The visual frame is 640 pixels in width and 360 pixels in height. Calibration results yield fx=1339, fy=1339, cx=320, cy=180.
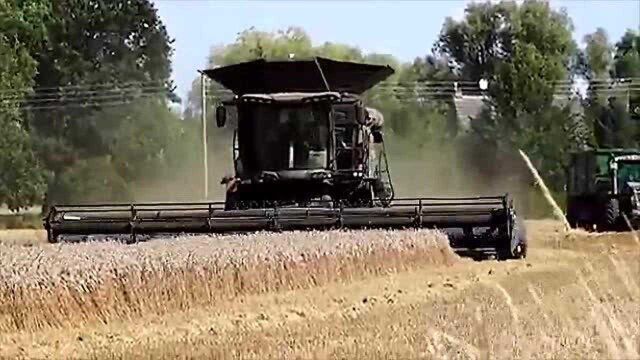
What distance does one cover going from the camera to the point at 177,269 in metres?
12.8

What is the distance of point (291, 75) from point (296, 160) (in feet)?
4.27

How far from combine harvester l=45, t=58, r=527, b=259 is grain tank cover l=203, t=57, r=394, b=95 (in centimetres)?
2

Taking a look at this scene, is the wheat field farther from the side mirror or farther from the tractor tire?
the tractor tire

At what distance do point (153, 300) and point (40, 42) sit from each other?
116 feet

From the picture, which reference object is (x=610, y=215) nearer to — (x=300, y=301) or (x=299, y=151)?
(x=299, y=151)

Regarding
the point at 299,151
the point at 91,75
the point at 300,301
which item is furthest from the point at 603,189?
the point at 91,75

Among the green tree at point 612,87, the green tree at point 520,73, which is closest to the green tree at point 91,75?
the green tree at point 520,73

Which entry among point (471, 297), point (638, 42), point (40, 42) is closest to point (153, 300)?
point (471, 297)

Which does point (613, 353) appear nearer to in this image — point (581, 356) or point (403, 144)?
point (581, 356)

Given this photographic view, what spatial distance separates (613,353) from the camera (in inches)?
195

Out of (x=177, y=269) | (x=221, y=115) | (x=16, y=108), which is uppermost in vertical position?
(x=221, y=115)

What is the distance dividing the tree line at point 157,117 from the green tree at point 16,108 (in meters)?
0.05

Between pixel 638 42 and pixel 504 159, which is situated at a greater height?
pixel 638 42

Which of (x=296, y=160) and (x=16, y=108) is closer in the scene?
(x=296, y=160)
